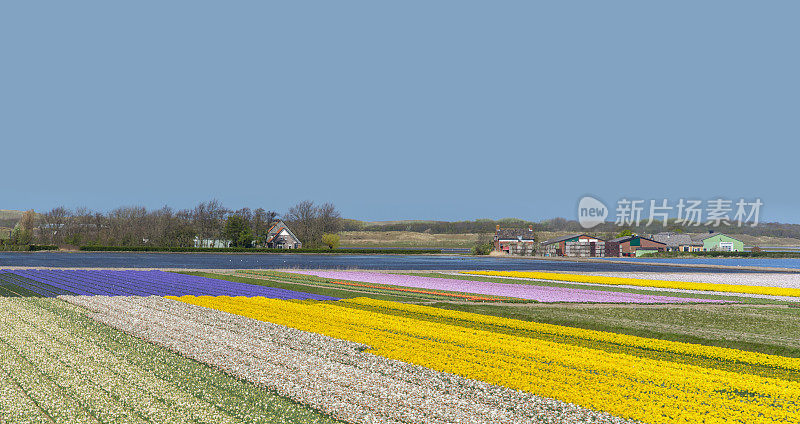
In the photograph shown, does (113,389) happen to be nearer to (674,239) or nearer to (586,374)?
(586,374)

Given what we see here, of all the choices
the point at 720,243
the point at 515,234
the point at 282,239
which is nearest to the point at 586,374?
the point at 515,234

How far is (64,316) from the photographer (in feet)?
76.3

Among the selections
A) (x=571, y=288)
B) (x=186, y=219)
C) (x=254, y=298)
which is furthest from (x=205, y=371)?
(x=186, y=219)

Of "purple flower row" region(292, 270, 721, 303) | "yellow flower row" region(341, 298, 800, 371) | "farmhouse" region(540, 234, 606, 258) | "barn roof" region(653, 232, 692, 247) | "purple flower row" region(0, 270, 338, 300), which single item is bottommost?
"purple flower row" region(292, 270, 721, 303)

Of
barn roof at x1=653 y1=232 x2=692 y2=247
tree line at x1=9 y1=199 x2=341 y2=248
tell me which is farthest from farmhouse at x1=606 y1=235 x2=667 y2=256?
tree line at x1=9 y1=199 x2=341 y2=248

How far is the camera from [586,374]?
47.5 feet

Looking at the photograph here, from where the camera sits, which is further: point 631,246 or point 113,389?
point 631,246

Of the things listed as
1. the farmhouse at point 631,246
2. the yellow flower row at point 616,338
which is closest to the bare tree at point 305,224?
the farmhouse at point 631,246

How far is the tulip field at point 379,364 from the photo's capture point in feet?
37.7

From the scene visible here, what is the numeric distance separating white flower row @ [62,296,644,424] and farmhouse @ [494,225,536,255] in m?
121

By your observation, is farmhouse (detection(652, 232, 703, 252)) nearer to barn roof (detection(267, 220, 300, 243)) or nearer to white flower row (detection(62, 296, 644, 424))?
barn roof (detection(267, 220, 300, 243))

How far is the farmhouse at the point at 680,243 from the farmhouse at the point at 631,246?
23.9 feet

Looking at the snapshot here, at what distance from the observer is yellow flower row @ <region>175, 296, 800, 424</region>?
1175cm

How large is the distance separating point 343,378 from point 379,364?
1.70m
